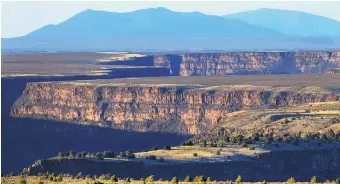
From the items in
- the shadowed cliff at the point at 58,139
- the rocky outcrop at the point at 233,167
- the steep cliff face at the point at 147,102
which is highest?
the rocky outcrop at the point at 233,167

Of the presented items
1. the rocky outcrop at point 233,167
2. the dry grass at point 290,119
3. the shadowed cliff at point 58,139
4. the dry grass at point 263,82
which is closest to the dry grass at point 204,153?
the rocky outcrop at point 233,167

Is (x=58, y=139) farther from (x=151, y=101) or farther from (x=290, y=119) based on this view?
(x=290, y=119)

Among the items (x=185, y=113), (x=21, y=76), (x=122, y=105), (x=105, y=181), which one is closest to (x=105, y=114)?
(x=122, y=105)

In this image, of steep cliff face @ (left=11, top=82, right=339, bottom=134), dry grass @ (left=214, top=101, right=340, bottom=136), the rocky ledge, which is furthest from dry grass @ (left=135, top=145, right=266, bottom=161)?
the rocky ledge

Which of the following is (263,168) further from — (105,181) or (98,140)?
A: (98,140)

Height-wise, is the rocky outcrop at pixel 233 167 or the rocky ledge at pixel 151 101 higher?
the rocky outcrop at pixel 233 167

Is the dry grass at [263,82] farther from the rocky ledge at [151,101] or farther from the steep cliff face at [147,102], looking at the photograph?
the steep cliff face at [147,102]
